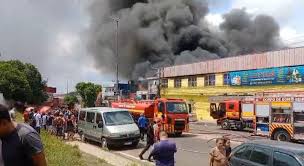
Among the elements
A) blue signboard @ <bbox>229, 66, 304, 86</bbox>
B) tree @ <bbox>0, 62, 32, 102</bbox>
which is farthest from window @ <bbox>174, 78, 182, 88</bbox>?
tree @ <bbox>0, 62, 32, 102</bbox>

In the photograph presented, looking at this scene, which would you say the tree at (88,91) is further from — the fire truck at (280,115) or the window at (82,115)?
the window at (82,115)

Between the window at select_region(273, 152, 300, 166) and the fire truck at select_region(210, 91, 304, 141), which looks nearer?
the window at select_region(273, 152, 300, 166)

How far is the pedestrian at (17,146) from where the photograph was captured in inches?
181

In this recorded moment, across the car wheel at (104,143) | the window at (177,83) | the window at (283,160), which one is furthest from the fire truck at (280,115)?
the window at (177,83)

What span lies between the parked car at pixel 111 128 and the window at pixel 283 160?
1231 cm

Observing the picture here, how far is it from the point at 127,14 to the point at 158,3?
213 inches

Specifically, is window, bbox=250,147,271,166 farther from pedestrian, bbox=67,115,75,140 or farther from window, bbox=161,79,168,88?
window, bbox=161,79,168,88

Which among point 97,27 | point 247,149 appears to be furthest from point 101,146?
point 97,27

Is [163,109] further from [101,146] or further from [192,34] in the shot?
[192,34]

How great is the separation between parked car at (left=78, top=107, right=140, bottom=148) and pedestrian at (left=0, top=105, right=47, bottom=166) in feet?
52.9

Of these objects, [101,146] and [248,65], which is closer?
[101,146]

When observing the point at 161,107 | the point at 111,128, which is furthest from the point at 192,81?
the point at 111,128

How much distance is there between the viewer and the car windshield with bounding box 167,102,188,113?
88.9ft

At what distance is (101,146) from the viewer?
2220 cm
